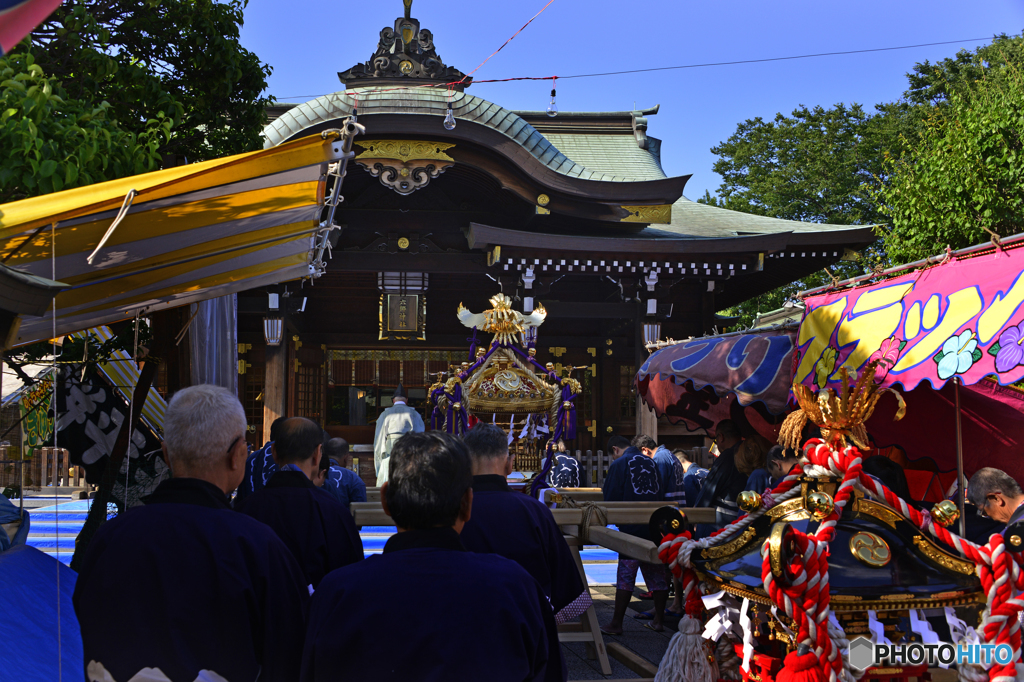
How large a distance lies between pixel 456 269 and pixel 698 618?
30.9 feet

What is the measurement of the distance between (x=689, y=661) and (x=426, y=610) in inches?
52.8

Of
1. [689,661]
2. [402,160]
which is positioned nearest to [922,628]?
[689,661]

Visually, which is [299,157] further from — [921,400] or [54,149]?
[921,400]

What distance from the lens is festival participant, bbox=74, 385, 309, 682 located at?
1881 millimetres

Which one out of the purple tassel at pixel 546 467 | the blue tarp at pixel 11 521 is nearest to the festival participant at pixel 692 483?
the purple tassel at pixel 546 467

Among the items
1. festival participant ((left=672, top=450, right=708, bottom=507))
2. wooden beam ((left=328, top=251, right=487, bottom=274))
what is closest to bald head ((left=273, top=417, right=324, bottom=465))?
festival participant ((left=672, top=450, right=708, bottom=507))

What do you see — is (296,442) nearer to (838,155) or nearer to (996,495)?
(996,495)

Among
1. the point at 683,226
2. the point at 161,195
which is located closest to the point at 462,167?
the point at 683,226

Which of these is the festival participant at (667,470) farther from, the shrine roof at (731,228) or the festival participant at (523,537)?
the shrine roof at (731,228)

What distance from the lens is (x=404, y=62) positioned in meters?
13.1

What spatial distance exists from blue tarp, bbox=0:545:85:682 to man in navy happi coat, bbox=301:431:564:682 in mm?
2120

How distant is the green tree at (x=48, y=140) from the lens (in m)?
3.26

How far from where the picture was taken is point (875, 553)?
7.47ft

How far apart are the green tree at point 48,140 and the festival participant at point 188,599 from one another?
2186 millimetres
